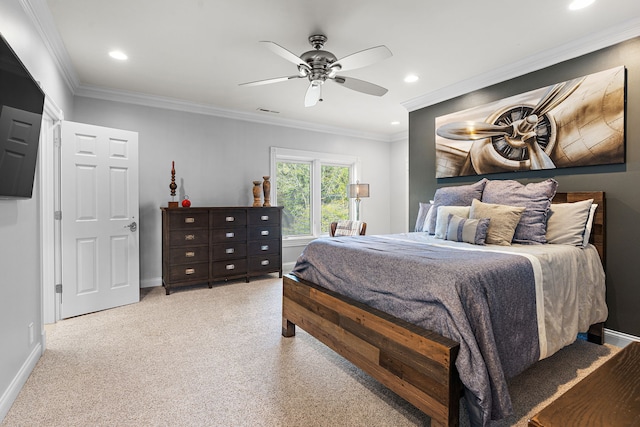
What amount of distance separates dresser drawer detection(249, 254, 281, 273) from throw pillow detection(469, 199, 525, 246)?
118 inches

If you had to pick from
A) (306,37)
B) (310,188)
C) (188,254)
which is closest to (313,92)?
(306,37)

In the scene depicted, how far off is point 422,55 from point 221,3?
6.04 ft

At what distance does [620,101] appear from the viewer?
254 cm

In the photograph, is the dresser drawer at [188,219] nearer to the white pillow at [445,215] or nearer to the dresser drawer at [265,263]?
the dresser drawer at [265,263]

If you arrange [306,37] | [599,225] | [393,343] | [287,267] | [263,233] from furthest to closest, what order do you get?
[287,267]
[263,233]
[306,37]
[599,225]
[393,343]

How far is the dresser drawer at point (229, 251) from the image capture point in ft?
14.2

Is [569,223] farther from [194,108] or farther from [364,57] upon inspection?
[194,108]

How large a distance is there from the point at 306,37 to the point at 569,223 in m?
2.60

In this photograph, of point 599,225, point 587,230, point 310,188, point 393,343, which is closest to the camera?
point 393,343

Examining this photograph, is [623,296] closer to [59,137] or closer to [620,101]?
[620,101]

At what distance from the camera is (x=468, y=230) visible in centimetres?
265

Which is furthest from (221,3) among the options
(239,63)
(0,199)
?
(0,199)

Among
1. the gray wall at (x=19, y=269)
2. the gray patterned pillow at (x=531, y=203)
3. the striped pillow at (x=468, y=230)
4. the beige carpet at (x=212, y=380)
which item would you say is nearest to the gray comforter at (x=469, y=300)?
the beige carpet at (x=212, y=380)

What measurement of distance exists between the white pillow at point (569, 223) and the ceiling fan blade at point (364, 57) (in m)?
1.86
